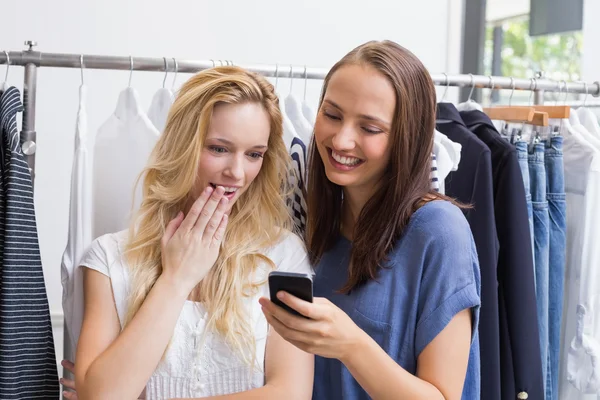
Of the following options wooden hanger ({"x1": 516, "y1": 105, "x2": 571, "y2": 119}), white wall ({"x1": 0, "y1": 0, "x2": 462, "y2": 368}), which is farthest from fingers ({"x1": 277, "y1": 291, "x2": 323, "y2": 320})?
white wall ({"x1": 0, "y1": 0, "x2": 462, "y2": 368})

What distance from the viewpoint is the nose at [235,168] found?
1.42 m

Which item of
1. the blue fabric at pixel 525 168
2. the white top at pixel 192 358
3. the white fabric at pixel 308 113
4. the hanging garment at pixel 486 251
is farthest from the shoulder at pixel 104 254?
the blue fabric at pixel 525 168

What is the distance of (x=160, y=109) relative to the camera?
1.69 meters

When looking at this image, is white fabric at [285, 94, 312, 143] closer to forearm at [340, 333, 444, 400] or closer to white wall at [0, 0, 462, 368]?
forearm at [340, 333, 444, 400]

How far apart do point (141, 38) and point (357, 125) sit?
1.38 meters

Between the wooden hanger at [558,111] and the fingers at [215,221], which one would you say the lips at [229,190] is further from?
the wooden hanger at [558,111]

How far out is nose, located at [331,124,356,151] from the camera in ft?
4.40

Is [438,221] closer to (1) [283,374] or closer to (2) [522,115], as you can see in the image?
(1) [283,374]

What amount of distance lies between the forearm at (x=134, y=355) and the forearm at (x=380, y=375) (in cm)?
35

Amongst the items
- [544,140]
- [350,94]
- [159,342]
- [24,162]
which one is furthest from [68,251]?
[544,140]

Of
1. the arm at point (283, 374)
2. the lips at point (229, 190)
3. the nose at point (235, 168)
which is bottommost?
the arm at point (283, 374)

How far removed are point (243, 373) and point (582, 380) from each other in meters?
0.88

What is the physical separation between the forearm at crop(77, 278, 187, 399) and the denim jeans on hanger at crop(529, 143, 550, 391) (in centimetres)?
92

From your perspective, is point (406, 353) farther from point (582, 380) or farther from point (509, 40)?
point (509, 40)
